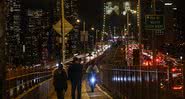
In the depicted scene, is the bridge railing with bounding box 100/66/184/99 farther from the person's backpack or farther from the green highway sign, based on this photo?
the person's backpack

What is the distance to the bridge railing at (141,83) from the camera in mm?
14383

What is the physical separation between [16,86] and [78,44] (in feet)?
263

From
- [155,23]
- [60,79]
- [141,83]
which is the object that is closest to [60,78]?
[60,79]

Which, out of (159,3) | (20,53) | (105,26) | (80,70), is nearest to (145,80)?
(80,70)

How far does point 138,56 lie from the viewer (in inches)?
1324

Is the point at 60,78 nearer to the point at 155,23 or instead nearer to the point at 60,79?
the point at 60,79

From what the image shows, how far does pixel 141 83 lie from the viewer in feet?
60.6

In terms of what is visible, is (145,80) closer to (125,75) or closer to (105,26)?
(125,75)

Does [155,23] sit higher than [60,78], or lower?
higher

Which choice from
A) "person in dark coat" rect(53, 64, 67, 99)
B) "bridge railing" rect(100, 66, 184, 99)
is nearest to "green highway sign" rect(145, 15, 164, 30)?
"bridge railing" rect(100, 66, 184, 99)

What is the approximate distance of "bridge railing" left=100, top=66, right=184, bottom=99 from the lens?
14.4m

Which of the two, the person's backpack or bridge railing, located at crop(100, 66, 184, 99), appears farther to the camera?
the person's backpack

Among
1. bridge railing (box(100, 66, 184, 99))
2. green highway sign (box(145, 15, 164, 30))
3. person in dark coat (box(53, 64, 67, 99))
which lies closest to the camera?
bridge railing (box(100, 66, 184, 99))

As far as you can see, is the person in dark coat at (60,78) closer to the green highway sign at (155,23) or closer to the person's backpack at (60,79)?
the person's backpack at (60,79)
